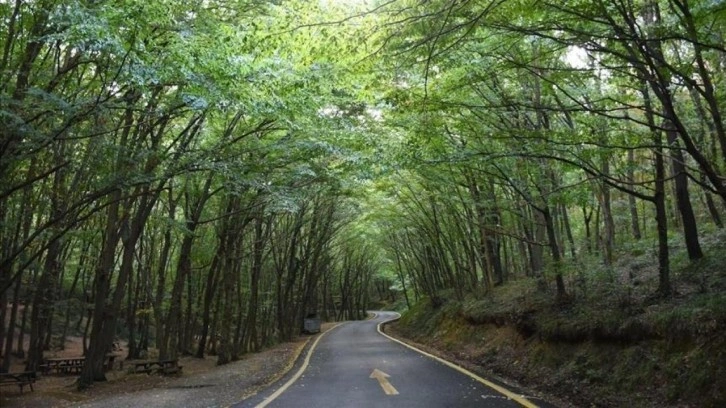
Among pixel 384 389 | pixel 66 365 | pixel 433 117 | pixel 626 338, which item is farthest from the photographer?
pixel 66 365

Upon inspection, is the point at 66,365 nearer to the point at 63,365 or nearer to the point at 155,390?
the point at 63,365

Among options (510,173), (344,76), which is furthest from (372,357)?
(344,76)

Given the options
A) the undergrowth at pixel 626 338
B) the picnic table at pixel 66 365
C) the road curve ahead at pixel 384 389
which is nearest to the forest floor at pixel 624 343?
the undergrowth at pixel 626 338

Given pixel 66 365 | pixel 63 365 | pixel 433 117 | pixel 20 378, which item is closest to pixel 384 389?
pixel 433 117

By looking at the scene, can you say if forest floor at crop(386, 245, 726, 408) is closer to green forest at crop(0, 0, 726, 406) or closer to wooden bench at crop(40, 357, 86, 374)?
green forest at crop(0, 0, 726, 406)

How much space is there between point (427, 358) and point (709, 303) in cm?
801

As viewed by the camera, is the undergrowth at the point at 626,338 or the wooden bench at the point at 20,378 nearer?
the undergrowth at the point at 626,338

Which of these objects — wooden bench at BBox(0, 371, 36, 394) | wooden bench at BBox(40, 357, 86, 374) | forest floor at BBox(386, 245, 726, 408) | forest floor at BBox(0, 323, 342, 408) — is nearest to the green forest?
forest floor at BBox(386, 245, 726, 408)

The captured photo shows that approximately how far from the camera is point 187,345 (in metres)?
26.1

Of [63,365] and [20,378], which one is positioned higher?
[20,378]

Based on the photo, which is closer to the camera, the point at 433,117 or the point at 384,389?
the point at 384,389

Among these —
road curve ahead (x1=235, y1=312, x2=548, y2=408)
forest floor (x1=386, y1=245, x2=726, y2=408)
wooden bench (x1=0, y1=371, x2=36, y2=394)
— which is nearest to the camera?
forest floor (x1=386, y1=245, x2=726, y2=408)

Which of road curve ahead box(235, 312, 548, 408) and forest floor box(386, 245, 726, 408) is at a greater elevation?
forest floor box(386, 245, 726, 408)

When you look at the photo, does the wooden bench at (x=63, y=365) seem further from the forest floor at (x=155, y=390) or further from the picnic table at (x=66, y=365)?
the forest floor at (x=155, y=390)
